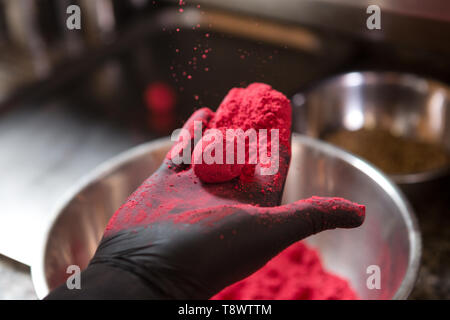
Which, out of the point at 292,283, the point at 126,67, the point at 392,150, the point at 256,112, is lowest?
the point at 292,283

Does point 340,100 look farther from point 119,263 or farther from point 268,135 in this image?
point 119,263

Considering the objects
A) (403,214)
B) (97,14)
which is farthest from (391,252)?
(97,14)

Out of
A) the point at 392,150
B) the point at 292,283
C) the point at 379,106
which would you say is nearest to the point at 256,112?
the point at 292,283

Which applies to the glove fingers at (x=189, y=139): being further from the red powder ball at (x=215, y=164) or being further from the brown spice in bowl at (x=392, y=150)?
the brown spice in bowl at (x=392, y=150)

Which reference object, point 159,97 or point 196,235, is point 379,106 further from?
A: point 196,235

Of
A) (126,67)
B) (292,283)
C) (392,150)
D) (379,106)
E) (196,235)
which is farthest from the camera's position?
(126,67)

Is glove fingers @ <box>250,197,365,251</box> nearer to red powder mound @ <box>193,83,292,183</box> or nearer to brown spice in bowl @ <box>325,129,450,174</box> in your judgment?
red powder mound @ <box>193,83,292,183</box>
